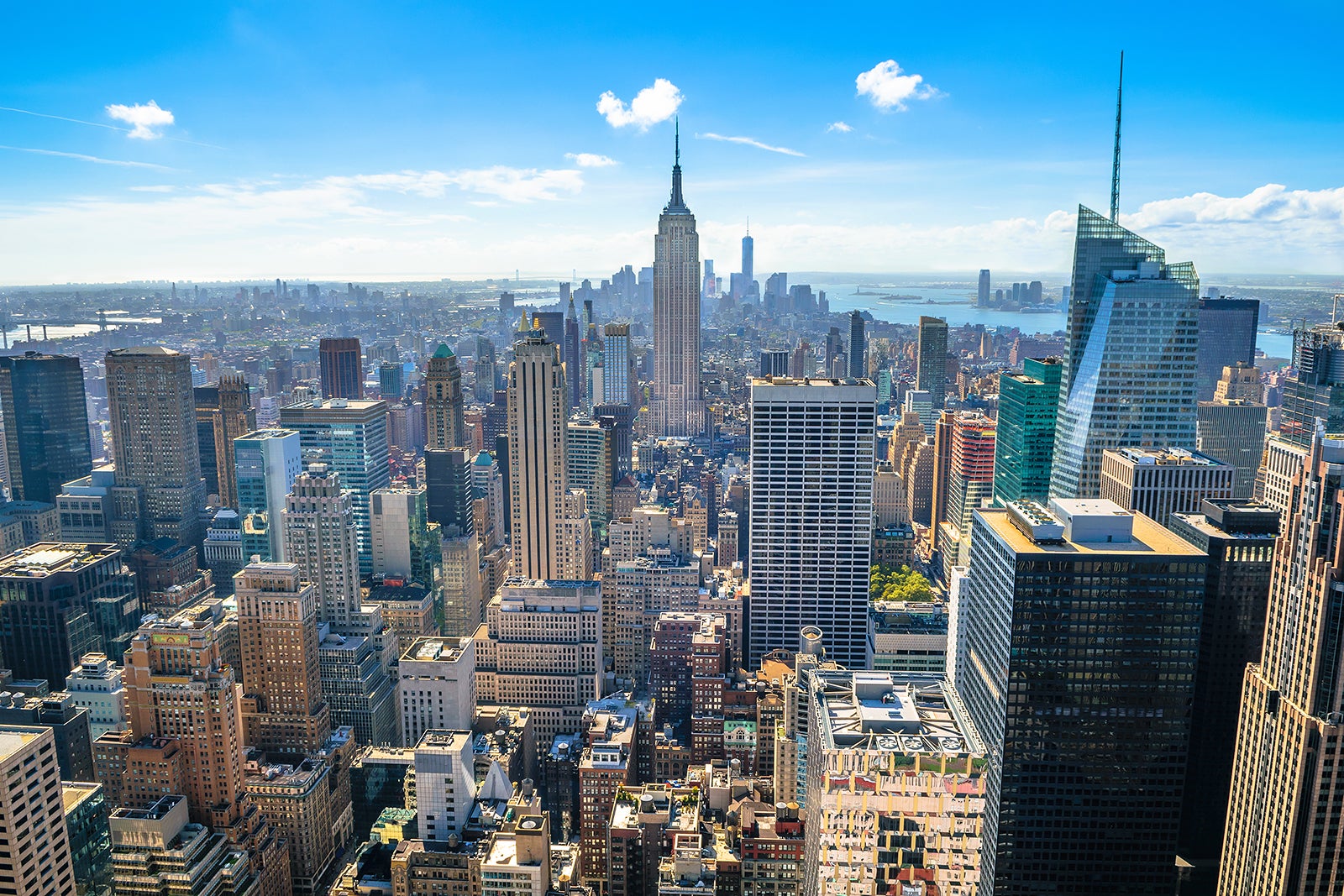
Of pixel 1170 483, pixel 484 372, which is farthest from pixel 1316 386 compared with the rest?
pixel 484 372

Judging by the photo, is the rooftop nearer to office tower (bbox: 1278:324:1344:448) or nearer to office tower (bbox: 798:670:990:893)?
office tower (bbox: 798:670:990:893)

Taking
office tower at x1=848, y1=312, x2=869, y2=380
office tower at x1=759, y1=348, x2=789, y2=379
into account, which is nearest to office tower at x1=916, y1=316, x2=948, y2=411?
office tower at x1=848, y1=312, x2=869, y2=380

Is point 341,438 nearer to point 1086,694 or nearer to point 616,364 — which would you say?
point 616,364

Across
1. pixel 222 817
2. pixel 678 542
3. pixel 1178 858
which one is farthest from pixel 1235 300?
pixel 222 817

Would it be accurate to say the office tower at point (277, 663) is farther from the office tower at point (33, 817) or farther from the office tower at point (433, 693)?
the office tower at point (33, 817)

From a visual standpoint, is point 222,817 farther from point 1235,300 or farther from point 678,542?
point 1235,300

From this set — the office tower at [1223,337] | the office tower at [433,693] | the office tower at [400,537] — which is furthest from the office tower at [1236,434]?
the office tower at [400,537]
